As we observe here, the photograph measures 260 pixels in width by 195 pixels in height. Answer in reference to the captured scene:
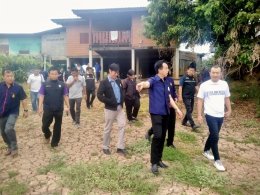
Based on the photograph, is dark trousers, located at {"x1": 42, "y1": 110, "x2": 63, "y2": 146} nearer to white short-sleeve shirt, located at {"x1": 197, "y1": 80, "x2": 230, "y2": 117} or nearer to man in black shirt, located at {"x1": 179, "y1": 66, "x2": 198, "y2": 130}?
white short-sleeve shirt, located at {"x1": 197, "y1": 80, "x2": 230, "y2": 117}

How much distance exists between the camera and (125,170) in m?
6.14

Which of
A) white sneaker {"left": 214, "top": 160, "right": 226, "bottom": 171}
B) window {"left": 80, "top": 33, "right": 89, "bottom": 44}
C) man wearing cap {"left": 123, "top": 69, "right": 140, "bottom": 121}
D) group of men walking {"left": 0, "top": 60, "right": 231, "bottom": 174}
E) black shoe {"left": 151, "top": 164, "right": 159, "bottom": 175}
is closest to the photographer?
group of men walking {"left": 0, "top": 60, "right": 231, "bottom": 174}

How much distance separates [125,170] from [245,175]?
2.34m

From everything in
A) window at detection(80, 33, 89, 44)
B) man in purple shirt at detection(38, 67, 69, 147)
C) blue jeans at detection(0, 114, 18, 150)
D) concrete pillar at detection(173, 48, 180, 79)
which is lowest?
blue jeans at detection(0, 114, 18, 150)

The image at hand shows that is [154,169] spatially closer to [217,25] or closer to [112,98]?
[112,98]

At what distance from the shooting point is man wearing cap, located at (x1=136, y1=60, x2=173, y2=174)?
5.70 m

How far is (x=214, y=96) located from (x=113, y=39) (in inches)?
682

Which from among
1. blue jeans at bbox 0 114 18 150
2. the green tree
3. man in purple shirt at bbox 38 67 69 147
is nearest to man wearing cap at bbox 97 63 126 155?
man in purple shirt at bbox 38 67 69 147

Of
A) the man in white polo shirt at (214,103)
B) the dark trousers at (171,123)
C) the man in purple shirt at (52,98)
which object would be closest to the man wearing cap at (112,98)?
the dark trousers at (171,123)

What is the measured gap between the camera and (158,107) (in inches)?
225

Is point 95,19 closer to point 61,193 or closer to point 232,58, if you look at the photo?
point 232,58

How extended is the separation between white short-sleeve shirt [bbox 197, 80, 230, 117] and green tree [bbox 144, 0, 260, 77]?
6.37 meters

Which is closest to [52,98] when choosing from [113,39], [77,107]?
[77,107]

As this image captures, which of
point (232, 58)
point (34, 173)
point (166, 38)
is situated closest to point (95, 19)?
point (166, 38)
